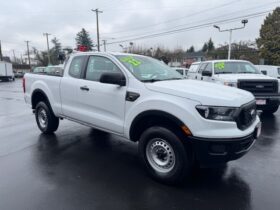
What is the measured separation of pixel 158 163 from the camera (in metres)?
3.62

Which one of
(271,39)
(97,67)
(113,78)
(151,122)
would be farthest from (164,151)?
(271,39)

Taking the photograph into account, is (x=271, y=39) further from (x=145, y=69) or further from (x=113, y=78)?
(x=113, y=78)

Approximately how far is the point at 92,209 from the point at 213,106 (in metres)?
1.97

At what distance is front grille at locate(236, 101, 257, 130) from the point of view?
3.22 meters

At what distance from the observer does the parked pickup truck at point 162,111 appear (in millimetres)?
3111

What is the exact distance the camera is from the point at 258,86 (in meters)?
7.39

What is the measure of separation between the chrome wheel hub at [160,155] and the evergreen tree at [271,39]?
3518 centimetres

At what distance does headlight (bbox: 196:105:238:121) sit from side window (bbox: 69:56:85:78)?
2728 mm

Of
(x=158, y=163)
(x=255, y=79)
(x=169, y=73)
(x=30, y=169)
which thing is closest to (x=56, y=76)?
(x=30, y=169)

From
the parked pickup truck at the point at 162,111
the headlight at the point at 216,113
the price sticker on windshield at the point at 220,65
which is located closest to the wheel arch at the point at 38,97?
the parked pickup truck at the point at 162,111

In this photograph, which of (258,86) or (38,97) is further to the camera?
(258,86)

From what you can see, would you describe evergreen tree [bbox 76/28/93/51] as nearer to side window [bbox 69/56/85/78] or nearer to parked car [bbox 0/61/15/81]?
parked car [bbox 0/61/15/81]

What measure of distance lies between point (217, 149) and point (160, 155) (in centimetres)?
87

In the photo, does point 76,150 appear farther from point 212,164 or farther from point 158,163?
point 212,164
